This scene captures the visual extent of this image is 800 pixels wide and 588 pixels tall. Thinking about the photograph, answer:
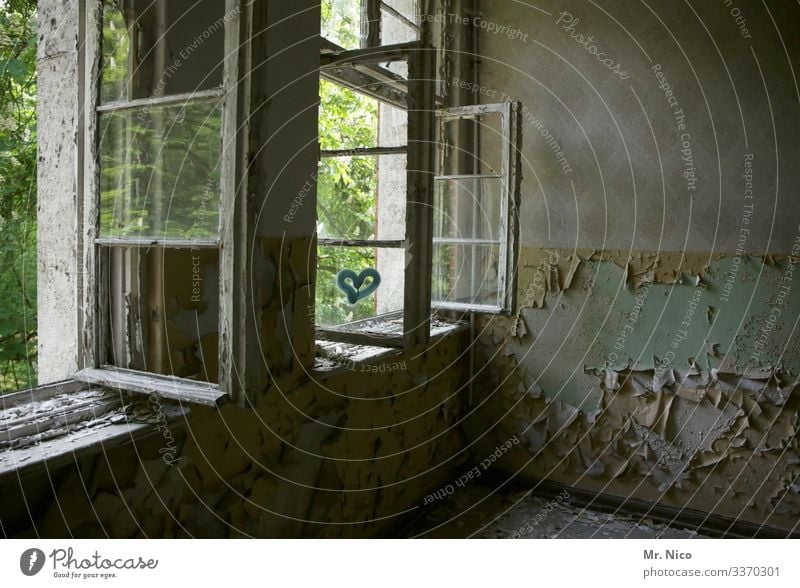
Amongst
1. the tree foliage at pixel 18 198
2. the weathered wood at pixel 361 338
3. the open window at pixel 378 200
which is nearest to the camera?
the tree foliage at pixel 18 198

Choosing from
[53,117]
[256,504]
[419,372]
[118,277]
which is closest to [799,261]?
[419,372]

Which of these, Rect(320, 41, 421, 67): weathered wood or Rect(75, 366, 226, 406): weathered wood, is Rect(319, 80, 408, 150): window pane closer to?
Rect(320, 41, 421, 67): weathered wood

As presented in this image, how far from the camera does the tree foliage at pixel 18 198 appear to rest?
174 centimetres

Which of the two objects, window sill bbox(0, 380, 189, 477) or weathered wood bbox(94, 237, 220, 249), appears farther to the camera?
weathered wood bbox(94, 237, 220, 249)
